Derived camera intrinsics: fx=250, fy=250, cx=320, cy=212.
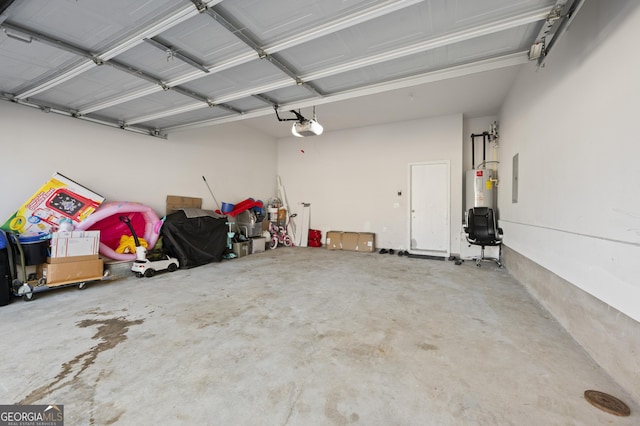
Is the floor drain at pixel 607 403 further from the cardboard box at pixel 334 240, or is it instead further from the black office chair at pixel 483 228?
the cardboard box at pixel 334 240

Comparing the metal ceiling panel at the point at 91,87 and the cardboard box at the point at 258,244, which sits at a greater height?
the metal ceiling panel at the point at 91,87

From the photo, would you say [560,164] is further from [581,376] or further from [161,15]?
[161,15]

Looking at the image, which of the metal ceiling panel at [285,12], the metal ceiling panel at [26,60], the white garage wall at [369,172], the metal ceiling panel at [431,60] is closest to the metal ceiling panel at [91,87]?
the metal ceiling panel at [26,60]

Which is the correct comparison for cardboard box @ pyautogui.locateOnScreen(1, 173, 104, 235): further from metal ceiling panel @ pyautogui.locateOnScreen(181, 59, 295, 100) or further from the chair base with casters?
the chair base with casters

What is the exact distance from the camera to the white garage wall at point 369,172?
5965 mm

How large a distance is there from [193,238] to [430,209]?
5383 mm

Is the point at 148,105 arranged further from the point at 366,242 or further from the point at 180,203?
the point at 366,242

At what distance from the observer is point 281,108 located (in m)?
3.94

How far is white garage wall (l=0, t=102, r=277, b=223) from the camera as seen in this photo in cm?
353

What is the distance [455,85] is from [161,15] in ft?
14.6

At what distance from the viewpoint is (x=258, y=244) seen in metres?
6.56

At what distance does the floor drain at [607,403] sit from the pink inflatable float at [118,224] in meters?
5.69

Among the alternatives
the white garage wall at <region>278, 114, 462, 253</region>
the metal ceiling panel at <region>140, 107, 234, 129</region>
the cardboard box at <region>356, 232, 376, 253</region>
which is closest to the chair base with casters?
the white garage wall at <region>278, 114, 462, 253</region>

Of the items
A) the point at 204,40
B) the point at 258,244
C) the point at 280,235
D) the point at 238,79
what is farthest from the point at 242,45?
the point at 280,235
